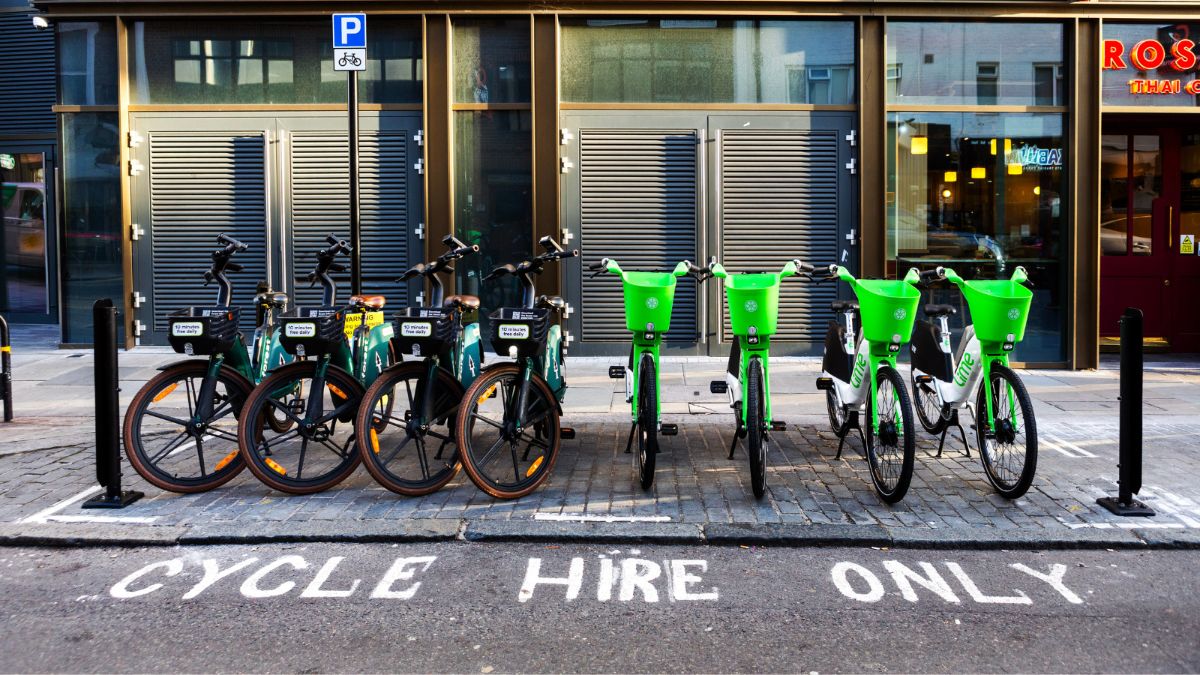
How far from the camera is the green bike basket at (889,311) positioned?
19.6 ft

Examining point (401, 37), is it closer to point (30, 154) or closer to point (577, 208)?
point (577, 208)

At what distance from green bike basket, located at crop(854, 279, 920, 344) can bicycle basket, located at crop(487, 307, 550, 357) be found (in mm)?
1892

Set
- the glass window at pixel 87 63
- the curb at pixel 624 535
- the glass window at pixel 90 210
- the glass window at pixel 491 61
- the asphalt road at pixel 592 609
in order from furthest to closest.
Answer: the glass window at pixel 90 210 → the glass window at pixel 87 63 → the glass window at pixel 491 61 → the curb at pixel 624 535 → the asphalt road at pixel 592 609

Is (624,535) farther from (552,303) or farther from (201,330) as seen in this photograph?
(201,330)

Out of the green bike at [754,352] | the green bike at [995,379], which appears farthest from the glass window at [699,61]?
the green bike at [754,352]

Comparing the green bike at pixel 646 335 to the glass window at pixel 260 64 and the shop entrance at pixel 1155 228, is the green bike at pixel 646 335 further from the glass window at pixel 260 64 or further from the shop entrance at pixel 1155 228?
the shop entrance at pixel 1155 228

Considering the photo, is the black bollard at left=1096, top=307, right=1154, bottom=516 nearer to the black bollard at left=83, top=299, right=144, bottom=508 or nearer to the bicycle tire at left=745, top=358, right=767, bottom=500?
Answer: the bicycle tire at left=745, top=358, right=767, bottom=500

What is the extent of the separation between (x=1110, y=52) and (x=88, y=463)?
416 inches

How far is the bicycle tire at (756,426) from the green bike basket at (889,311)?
27.9 inches

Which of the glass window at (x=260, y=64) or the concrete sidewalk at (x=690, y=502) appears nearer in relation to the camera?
the concrete sidewalk at (x=690, y=502)

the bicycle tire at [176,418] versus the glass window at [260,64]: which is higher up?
the glass window at [260,64]

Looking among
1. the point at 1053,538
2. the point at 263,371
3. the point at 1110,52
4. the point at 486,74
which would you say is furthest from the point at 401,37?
the point at 1053,538

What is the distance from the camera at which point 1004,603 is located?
173 inches

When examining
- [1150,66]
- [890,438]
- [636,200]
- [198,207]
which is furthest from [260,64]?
[1150,66]
